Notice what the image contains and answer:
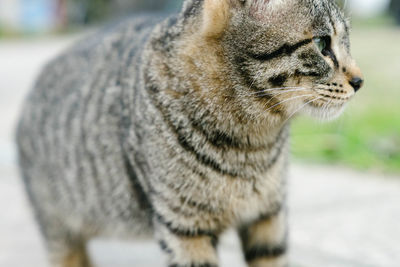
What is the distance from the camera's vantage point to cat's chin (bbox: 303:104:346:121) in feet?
5.81

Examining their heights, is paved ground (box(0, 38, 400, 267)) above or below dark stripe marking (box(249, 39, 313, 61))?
below

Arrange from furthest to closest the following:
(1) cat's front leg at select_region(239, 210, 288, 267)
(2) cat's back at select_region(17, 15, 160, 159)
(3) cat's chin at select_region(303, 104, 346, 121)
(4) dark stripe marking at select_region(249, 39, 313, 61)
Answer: (2) cat's back at select_region(17, 15, 160, 159), (1) cat's front leg at select_region(239, 210, 288, 267), (3) cat's chin at select_region(303, 104, 346, 121), (4) dark stripe marking at select_region(249, 39, 313, 61)

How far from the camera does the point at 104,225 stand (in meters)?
2.25

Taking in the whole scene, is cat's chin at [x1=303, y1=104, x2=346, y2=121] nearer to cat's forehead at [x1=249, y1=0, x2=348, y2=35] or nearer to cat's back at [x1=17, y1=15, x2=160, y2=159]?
cat's forehead at [x1=249, y1=0, x2=348, y2=35]

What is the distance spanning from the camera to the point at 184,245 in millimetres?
1816

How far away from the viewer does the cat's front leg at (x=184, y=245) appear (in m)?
1.81

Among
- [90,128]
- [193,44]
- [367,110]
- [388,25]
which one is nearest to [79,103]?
[90,128]

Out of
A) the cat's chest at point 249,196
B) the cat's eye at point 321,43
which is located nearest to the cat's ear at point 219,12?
the cat's eye at point 321,43

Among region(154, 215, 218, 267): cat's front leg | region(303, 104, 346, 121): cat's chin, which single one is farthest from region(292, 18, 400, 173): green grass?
region(154, 215, 218, 267): cat's front leg

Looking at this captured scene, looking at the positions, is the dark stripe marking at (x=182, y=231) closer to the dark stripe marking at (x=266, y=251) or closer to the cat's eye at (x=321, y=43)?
the dark stripe marking at (x=266, y=251)

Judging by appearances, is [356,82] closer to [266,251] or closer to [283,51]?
[283,51]

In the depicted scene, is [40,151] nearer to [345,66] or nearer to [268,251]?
[268,251]

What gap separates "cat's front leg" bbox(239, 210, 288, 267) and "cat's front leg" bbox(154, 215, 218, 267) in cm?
24

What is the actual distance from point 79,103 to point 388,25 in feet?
34.9
